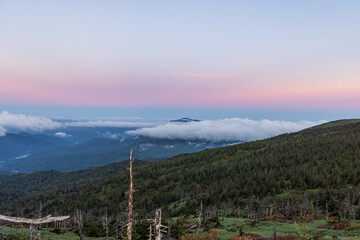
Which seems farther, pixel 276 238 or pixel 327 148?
pixel 327 148

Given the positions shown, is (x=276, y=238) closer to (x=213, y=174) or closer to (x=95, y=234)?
(x=95, y=234)

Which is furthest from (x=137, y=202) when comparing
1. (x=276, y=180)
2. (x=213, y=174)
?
(x=276, y=180)

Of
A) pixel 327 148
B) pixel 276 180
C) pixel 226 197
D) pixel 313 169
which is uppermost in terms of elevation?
pixel 327 148

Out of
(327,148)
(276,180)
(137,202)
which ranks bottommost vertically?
(137,202)

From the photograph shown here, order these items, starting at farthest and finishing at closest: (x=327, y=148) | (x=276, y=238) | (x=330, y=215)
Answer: (x=327, y=148)
(x=330, y=215)
(x=276, y=238)

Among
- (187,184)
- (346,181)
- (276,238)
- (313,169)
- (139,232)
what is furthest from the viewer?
(187,184)

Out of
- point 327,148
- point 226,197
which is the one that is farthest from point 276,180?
point 327,148

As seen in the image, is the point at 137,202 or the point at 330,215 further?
the point at 137,202

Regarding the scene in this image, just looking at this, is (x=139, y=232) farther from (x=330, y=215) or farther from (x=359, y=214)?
(x=330, y=215)

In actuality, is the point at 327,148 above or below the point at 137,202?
above

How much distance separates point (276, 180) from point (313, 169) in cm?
2432

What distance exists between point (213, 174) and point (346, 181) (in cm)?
10734

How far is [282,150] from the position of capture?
193500 mm

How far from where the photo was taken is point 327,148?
157 m
